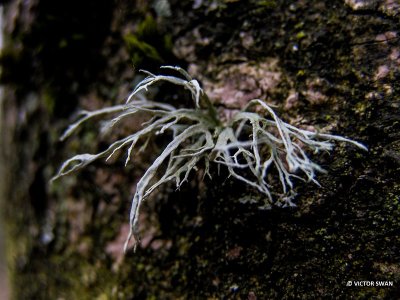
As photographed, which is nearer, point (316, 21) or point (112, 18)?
point (316, 21)

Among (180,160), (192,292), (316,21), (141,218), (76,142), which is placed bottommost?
(192,292)

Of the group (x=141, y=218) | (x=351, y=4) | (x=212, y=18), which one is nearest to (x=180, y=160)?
(x=141, y=218)

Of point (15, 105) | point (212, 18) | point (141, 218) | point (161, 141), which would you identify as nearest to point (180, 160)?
point (161, 141)

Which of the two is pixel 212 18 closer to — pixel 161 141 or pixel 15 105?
pixel 161 141

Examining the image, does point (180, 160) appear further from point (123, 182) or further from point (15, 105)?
point (15, 105)

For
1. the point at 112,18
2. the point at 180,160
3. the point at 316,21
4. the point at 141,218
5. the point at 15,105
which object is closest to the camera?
the point at 180,160

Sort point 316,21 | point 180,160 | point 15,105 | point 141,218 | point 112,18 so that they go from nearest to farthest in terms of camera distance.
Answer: point 180,160 < point 316,21 < point 141,218 < point 112,18 < point 15,105

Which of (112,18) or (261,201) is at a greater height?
(112,18)
